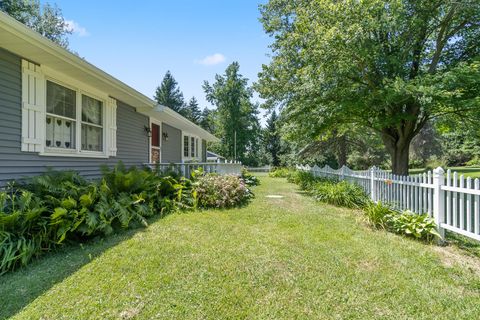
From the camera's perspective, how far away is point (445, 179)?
4672 millimetres

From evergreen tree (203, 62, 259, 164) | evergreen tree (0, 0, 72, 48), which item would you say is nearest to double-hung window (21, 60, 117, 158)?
evergreen tree (0, 0, 72, 48)

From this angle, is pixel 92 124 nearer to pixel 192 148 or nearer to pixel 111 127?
pixel 111 127

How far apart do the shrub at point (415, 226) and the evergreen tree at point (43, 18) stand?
23141 millimetres

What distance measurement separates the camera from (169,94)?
133 ft

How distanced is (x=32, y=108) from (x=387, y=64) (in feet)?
29.1

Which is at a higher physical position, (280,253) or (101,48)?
(101,48)

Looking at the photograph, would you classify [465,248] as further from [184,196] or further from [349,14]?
[349,14]

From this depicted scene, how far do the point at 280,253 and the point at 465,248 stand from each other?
10.0 ft

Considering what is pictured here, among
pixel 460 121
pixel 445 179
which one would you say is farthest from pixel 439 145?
pixel 445 179

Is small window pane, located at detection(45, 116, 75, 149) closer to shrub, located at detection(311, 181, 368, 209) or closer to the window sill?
the window sill

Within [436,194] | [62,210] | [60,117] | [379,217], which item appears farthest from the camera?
[60,117]

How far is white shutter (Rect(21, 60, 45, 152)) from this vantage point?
4406mm

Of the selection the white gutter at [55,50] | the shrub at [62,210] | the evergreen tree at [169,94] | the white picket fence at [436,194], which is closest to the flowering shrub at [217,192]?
the shrub at [62,210]

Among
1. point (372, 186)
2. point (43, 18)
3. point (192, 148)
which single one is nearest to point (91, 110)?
point (372, 186)
